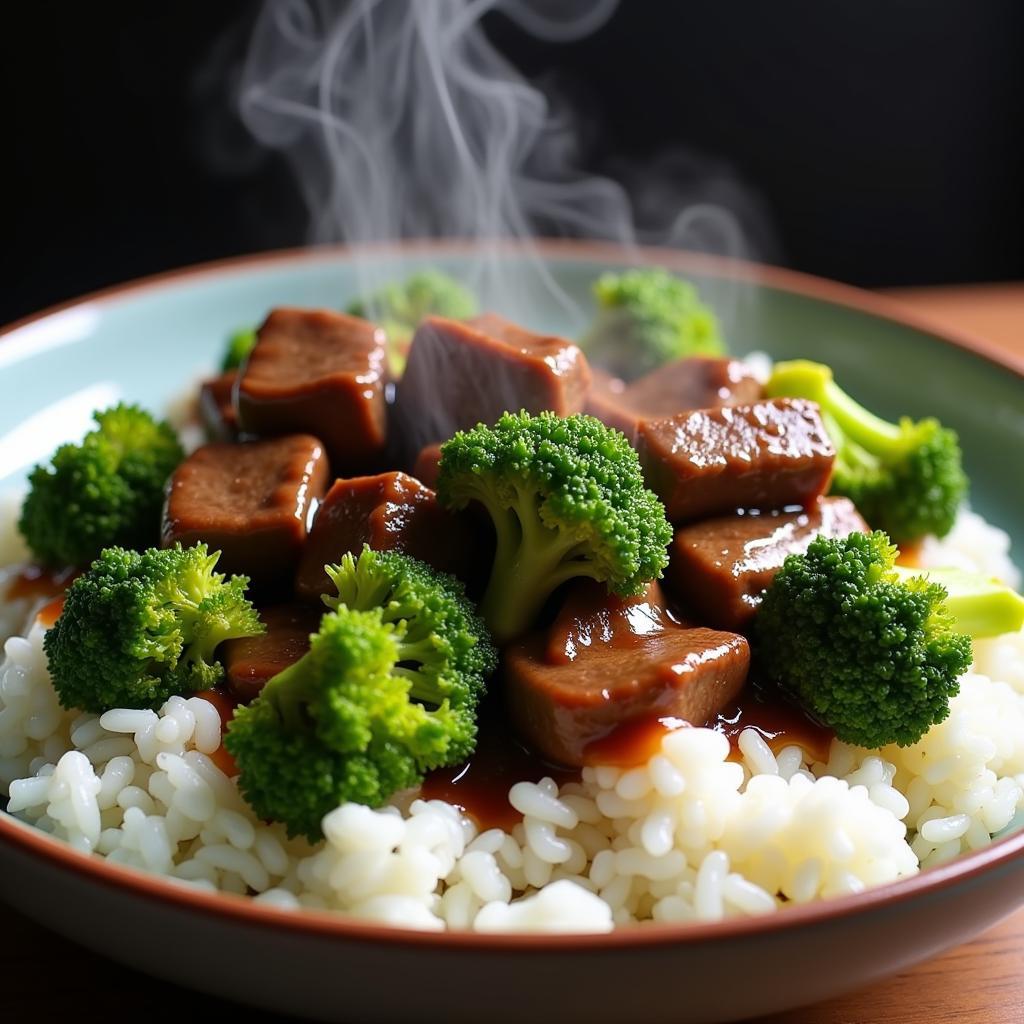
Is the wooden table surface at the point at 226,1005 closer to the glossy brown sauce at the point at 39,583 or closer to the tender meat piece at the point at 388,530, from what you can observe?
the tender meat piece at the point at 388,530

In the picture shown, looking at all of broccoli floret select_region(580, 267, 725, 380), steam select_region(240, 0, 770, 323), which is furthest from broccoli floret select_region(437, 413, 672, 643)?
steam select_region(240, 0, 770, 323)

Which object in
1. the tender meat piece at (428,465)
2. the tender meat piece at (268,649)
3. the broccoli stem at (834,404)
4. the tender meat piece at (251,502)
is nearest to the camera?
the tender meat piece at (268,649)

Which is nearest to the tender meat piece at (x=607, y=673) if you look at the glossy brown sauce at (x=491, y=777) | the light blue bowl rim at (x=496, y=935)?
the glossy brown sauce at (x=491, y=777)

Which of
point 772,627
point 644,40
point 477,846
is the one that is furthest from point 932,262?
point 477,846

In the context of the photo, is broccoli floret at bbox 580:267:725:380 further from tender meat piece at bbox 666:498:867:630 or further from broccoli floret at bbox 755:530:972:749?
broccoli floret at bbox 755:530:972:749

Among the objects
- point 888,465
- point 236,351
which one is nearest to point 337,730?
Answer: point 888,465

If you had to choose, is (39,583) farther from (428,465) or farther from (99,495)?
(428,465)

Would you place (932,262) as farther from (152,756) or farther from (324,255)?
(152,756)
